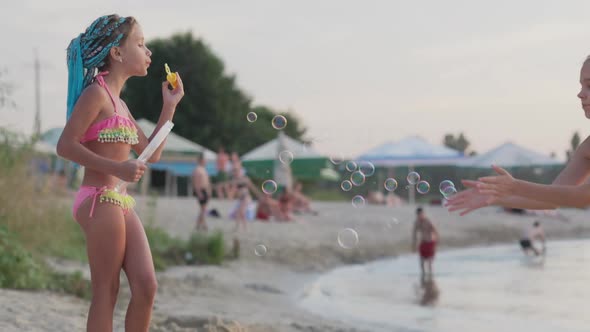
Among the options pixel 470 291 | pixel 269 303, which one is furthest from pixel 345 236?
pixel 470 291

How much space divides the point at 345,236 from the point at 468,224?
788 inches

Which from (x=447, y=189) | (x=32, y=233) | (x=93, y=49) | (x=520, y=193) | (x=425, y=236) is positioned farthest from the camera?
(x=425, y=236)

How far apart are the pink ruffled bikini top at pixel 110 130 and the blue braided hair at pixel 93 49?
10 cm

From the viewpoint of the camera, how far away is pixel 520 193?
315cm

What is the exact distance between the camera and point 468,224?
27.7m

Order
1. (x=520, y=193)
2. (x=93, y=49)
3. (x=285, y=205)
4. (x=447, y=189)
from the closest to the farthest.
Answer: (x=520, y=193) < (x=93, y=49) < (x=447, y=189) < (x=285, y=205)

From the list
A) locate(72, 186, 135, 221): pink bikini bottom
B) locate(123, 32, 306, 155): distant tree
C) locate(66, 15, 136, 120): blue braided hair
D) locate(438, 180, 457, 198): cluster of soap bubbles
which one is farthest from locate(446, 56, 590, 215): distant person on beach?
locate(123, 32, 306, 155): distant tree

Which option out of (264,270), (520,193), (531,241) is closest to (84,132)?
(520,193)

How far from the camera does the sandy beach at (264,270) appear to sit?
672 centimetres

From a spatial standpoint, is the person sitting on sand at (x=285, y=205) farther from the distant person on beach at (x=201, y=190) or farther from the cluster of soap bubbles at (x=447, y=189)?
the cluster of soap bubbles at (x=447, y=189)

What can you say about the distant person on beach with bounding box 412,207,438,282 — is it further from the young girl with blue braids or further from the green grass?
the young girl with blue braids

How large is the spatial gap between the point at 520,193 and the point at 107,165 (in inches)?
71.1

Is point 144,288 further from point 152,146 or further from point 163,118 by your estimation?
point 163,118

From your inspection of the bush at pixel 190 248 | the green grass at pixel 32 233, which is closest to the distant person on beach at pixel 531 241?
the bush at pixel 190 248
